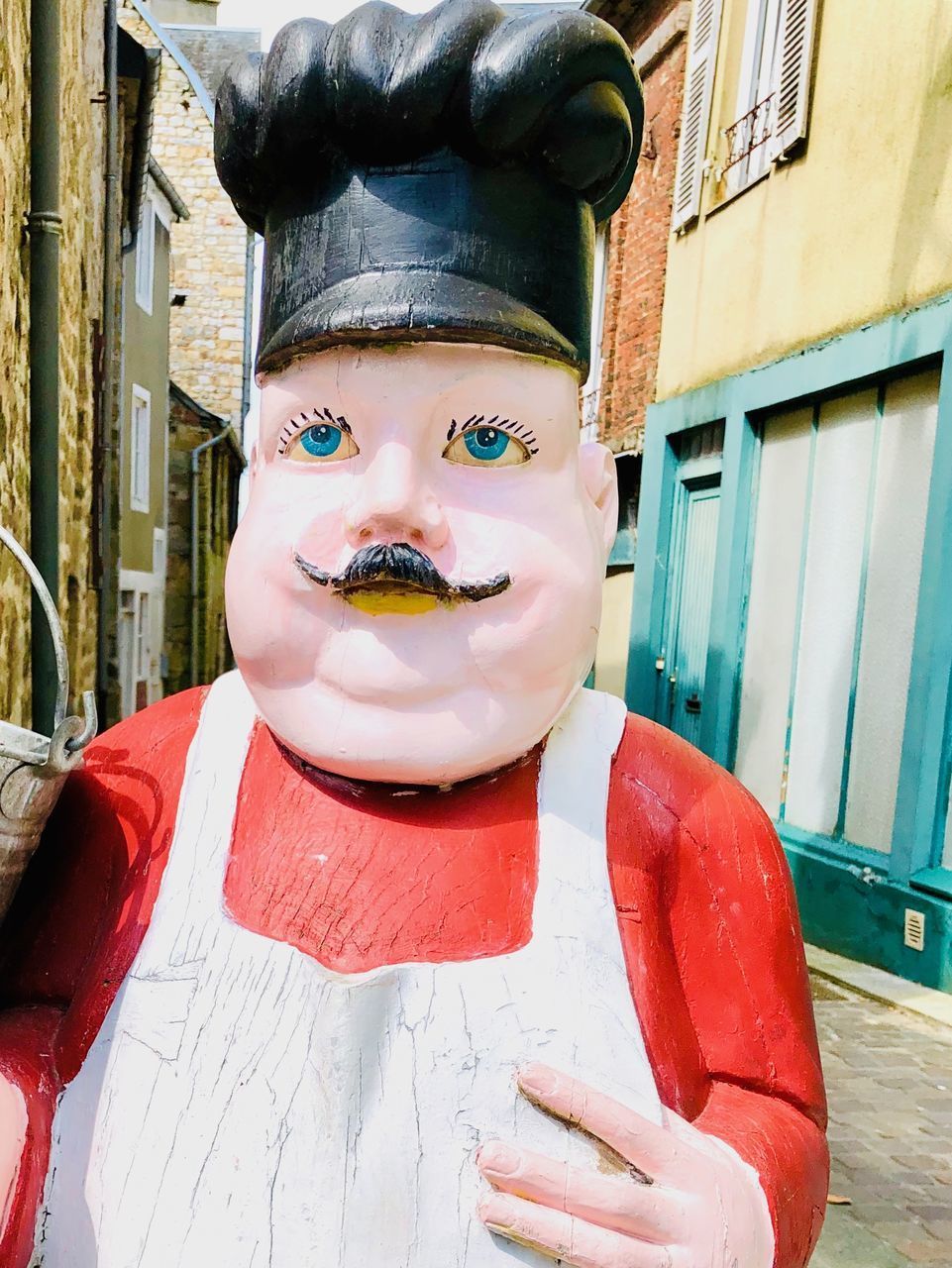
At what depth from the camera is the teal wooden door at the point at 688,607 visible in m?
7.56

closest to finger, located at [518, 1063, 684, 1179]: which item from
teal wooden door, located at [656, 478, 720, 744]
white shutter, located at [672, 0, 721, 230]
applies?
teal wooden door, located at [656, 478, 720, 744]

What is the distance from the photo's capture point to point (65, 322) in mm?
5875

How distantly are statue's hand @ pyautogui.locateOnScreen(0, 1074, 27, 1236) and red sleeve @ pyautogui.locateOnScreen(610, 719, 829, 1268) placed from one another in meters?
0.74

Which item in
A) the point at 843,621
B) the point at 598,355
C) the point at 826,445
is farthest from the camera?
the point at 598,355

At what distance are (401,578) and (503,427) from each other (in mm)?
248

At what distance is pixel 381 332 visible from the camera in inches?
50.9

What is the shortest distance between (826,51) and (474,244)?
5897mm

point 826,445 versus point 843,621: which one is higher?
point 826,445

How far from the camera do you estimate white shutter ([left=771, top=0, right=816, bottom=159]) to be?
20.3 ft

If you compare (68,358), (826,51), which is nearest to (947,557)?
(826,51)

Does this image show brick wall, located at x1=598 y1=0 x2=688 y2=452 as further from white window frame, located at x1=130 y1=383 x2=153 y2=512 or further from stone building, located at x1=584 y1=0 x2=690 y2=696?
white window frame, located at x1=130 y1=383 x2=153 y2=512

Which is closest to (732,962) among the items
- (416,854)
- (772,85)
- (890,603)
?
(416,854)

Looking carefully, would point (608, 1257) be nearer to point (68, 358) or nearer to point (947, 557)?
point (947, 557)

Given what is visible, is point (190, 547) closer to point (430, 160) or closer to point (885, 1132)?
point (885, 1132)
